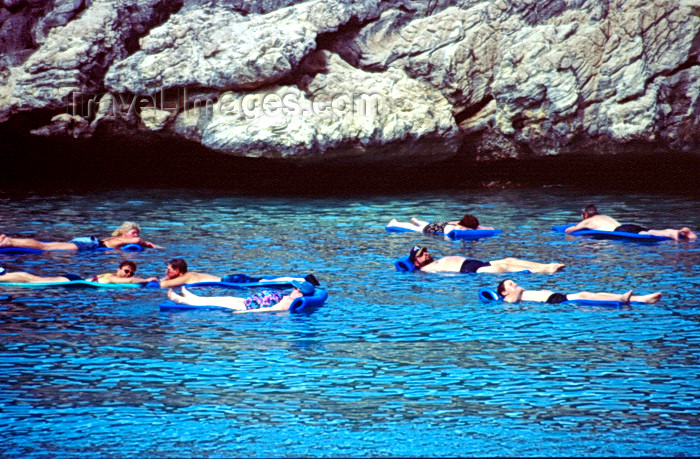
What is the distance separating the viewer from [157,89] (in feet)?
75.1

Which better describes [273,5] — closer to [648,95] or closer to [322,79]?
[322,79]

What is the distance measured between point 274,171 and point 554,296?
54.4 feet

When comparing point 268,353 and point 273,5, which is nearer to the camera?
point 268,353

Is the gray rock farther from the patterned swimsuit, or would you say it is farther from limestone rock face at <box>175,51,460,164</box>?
the patterned swimsuit

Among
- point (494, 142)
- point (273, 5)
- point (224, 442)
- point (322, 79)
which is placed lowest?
point (224, 442)

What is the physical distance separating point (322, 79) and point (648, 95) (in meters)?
8.42

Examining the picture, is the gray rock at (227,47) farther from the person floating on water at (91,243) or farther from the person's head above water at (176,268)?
the person's head above water at (176,268)

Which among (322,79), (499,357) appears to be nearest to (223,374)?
(499,357)

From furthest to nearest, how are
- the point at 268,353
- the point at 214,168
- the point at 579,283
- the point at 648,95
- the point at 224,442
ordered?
1. the point at 214,168
2. the point at 648,95
3. the point at 579,283
4. the point at 268,353
5. the point at 224,442

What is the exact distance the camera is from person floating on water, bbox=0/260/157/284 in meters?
12.3

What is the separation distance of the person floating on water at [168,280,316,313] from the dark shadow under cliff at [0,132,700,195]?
13648mm

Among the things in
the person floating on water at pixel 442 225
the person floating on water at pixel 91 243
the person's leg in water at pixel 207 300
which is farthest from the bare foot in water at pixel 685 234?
the person floating on water at pixel 91 243

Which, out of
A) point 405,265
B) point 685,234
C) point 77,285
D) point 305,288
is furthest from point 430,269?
point 685,234

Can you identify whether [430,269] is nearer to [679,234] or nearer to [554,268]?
[554,268]
